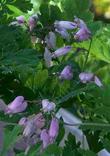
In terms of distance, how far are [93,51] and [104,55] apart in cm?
2

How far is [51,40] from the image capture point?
0.80m

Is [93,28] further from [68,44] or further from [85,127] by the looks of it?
[85,127]

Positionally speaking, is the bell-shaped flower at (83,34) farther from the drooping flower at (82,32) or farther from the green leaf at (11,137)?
the green leaf at (11,137)

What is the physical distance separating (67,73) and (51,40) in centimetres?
8

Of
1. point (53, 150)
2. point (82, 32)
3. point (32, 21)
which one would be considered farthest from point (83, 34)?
point (53, 150)

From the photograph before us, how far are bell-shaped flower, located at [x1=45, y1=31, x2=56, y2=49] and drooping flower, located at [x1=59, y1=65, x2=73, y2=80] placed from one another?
62mm

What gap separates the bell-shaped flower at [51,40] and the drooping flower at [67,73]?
0.06m

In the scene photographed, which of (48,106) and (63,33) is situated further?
(63,33)

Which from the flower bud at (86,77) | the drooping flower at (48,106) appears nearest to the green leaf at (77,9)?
the flower bud at (86,77)

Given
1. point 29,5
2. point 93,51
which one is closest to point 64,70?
point 93,51

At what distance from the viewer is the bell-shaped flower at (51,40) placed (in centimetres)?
80

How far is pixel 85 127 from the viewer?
64 cm

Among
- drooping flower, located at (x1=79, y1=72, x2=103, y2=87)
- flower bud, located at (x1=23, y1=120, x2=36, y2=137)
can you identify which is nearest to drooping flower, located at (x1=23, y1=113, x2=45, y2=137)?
flower bud, located at (x1=23, y1=120, x2=36, y2=137)

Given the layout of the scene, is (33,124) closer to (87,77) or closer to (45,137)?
(45,137)
